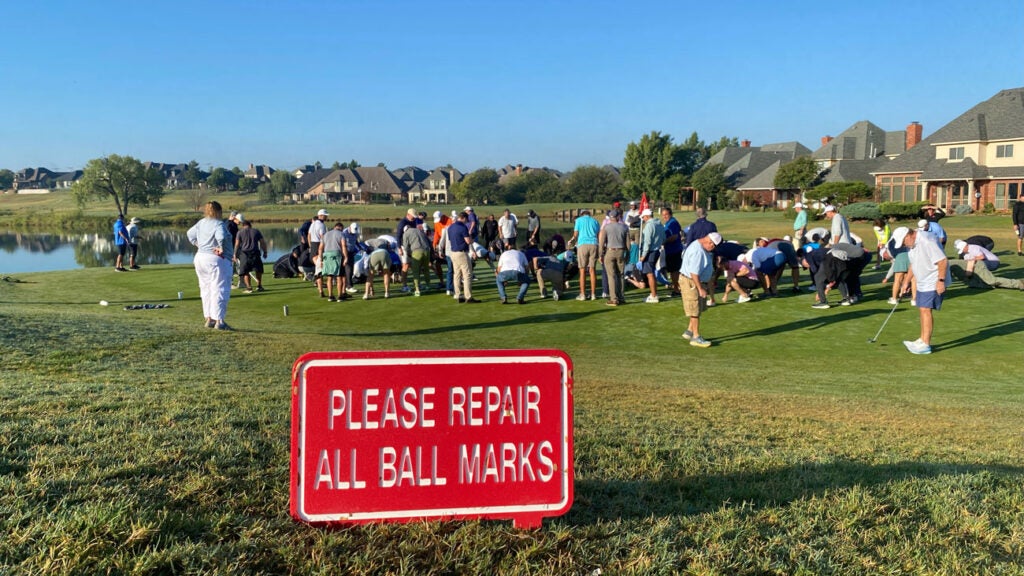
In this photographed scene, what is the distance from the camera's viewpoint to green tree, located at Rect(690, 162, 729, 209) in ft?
A: 238

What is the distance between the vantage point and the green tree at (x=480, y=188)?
112m

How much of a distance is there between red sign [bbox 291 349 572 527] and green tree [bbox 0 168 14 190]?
8740 inches

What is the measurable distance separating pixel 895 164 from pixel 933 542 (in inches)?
2412

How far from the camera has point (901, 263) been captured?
1416 centimetres

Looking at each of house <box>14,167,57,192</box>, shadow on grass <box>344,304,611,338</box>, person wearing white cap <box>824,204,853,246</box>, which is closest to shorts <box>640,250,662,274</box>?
shadow on grass <box>344,304,611,338</box>

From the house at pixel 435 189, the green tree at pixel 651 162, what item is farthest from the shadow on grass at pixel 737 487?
the house at pixel 435 189

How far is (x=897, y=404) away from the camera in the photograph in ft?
25.8

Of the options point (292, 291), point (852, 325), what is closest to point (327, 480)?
point (852, 325)

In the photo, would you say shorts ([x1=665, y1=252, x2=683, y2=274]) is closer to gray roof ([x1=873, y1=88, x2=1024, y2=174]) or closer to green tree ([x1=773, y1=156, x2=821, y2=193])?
gray roof ([x1=873, y1=88, x2=1024, y2=174])

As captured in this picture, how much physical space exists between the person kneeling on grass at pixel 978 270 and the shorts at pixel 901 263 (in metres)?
2.61

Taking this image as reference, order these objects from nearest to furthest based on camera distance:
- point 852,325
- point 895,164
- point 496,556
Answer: point 496,556 < point 852,325 < point 895,164

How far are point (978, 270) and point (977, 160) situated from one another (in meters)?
41.3

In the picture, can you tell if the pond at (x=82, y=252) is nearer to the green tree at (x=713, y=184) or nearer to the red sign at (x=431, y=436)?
the green tree at (x=713, y=184)

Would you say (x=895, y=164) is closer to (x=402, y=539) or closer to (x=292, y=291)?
(x=292, y=291)
